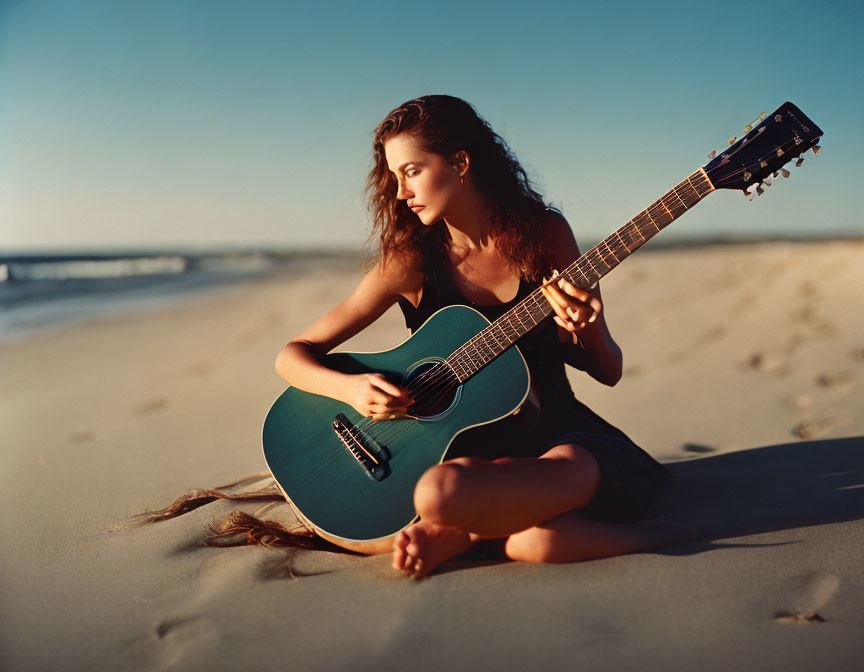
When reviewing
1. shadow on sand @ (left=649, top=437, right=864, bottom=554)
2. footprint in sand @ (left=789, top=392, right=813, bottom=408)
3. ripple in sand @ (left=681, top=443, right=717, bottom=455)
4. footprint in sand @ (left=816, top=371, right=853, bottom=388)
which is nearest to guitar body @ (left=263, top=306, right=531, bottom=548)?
shadow on sand @ (left=649, top=437, right=864, bottom=554)

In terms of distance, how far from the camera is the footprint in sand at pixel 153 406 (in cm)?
416

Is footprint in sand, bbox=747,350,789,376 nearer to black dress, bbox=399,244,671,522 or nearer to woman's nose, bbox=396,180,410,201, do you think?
black dress, bbox=399,244,671,522

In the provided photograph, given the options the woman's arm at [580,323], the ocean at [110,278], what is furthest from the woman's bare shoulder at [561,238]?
the ocean at [110,278]

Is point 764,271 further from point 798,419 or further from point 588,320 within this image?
point 588,320

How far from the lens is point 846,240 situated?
8.95 meters

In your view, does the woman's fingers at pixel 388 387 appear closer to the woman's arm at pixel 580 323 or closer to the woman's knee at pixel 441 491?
the woman's knee at pixel 441 491

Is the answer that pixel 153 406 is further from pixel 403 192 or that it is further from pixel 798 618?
pixel 798 618

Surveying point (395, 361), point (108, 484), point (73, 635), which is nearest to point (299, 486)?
point (395, 361)

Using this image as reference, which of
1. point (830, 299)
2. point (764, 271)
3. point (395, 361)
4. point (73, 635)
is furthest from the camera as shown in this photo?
point (764, 271)

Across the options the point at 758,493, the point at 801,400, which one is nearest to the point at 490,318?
the point at 758,493

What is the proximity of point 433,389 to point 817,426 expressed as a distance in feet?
7.21

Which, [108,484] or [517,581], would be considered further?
[108,484]

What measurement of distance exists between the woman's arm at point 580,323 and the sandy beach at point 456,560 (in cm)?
53

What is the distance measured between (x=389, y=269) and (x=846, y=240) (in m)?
8.61
